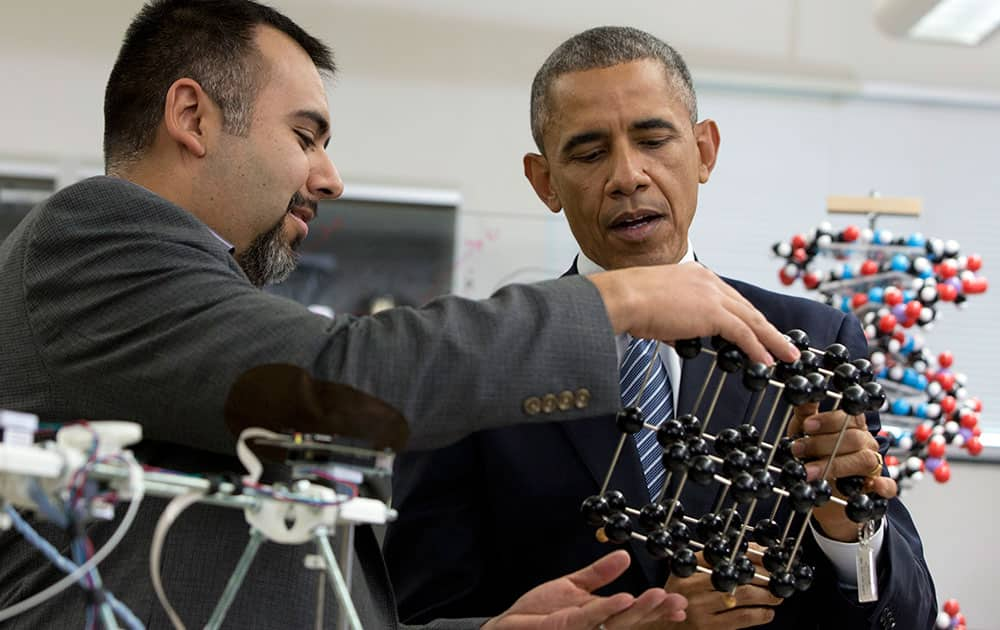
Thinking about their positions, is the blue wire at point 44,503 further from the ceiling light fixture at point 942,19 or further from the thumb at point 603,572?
the ceiling light fixture at point 942,19

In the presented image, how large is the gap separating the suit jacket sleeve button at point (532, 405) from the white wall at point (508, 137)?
3491 mm

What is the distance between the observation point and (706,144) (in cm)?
218

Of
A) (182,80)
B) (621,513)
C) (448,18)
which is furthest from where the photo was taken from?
(448,18)

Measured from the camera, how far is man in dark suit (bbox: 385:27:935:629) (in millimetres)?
1765

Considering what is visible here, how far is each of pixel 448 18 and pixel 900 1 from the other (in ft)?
5.90

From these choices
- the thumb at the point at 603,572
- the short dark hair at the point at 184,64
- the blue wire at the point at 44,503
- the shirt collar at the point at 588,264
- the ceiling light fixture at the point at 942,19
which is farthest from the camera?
the ceiling light fixture at the point at 942,19

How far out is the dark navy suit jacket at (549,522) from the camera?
5.77 ft

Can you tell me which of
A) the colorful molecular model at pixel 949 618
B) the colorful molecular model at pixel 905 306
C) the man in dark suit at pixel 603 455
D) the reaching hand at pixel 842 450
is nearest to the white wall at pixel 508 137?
the colorful molecular model at pixel 905 306

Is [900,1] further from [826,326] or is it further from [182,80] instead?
[182,80]

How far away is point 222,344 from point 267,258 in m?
0.57

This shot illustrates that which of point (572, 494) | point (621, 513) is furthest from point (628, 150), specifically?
point (621, 513)

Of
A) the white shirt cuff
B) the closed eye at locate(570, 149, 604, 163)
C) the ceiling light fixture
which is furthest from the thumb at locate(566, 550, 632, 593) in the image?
the ceiling light fixture

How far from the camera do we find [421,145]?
4.86m

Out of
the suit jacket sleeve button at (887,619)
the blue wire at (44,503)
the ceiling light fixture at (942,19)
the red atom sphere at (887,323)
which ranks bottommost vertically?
the suit jacket sleeve button at (887,619)
